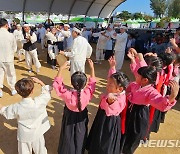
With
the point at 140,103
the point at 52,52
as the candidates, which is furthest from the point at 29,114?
the point at 52,52

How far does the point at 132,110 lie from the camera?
8.66 feet

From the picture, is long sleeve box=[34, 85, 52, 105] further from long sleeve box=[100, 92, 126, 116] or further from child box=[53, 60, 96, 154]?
long sleeve box=[100, 92, 126, 116]

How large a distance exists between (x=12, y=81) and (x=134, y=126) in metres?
3.16

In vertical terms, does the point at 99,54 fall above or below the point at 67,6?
below

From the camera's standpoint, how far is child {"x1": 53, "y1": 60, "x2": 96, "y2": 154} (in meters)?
2.32

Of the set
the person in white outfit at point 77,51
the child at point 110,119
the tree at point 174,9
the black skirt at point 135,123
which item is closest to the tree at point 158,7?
the tree at point 174,9

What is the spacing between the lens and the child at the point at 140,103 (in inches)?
87.7

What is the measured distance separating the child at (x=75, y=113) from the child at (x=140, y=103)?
523 mm

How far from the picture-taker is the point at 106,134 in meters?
2.38

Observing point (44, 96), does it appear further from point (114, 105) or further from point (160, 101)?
point (160, 101)

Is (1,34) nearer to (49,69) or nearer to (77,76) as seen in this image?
(77,76)

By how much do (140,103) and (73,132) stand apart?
0.87 meters

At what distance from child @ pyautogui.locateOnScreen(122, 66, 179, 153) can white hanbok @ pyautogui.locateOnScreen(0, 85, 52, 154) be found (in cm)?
102

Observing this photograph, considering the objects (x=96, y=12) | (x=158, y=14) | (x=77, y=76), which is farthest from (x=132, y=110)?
(x=158, y=14)
